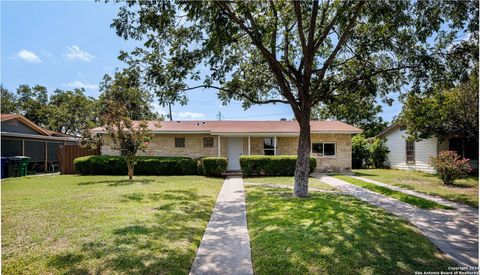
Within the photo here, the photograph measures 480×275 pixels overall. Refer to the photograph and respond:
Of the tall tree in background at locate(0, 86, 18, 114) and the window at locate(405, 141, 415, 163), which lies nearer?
the window at locate(405, 141, 415, 163)

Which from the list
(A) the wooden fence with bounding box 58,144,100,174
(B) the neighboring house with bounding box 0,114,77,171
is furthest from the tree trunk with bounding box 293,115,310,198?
(B) the neighboring house with bounding box 0,114,77,171

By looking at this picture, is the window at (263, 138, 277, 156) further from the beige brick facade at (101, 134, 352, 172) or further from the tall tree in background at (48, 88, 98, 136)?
the tall tree in background at (48, 88, 98, 136)

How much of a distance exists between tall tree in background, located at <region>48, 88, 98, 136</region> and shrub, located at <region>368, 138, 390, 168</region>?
3034 centimetres

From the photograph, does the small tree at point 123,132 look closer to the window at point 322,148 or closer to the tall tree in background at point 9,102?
the window at point 322,148

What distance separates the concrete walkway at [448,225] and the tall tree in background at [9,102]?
43905mm

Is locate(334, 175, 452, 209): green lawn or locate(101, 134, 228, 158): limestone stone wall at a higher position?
locate(101, 134, 228, 158): limestone stone wall

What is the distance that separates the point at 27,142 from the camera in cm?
2145

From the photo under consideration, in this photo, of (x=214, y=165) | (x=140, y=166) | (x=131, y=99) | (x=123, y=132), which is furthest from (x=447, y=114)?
(x=131, y=99)

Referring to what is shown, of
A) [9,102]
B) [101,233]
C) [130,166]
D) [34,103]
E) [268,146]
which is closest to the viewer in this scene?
→ [101,233]

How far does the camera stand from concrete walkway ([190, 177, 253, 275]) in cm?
394

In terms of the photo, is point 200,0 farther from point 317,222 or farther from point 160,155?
point 160,155

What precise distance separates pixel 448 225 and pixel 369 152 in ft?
61.9

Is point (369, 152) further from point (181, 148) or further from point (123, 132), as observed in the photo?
point (123, 132)

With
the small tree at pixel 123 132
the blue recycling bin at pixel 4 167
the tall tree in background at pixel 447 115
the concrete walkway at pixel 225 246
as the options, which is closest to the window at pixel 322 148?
the tall tree in background at pixel 447 115
